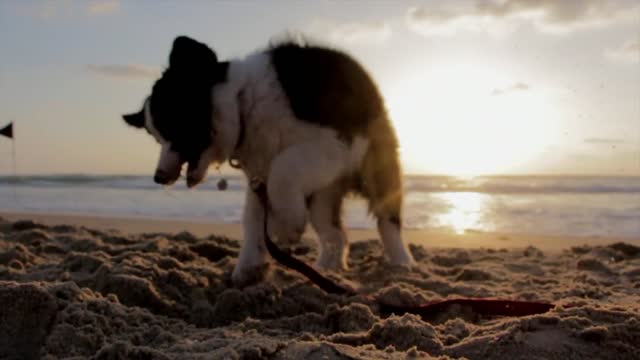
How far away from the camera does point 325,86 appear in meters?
3.88

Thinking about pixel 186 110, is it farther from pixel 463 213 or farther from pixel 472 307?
pixel 463 213

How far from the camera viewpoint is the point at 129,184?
64.9 ft

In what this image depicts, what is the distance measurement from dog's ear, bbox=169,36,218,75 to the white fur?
5.4 inches

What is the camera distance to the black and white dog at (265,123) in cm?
362

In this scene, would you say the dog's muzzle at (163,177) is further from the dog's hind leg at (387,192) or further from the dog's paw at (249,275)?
the dog's hind leg at (387,192)

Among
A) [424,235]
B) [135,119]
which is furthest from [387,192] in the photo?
[424,235]

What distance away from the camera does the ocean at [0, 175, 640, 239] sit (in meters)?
9.02

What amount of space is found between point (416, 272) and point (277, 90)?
1533mm

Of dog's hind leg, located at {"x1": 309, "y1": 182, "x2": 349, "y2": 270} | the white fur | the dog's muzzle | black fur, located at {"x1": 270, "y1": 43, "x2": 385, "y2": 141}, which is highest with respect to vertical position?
black fur, located at {"x1": 270, "y1": 43, "x2": 385, "y2": 141}

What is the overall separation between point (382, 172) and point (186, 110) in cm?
143

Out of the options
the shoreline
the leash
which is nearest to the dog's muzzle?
the leash

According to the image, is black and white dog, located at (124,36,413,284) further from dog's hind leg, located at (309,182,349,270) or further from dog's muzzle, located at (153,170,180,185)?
dog's hind leg, located at (309,182,349,270)

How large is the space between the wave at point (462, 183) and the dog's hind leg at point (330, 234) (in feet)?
30.8

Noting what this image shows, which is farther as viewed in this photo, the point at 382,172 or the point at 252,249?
the point at 382,172
